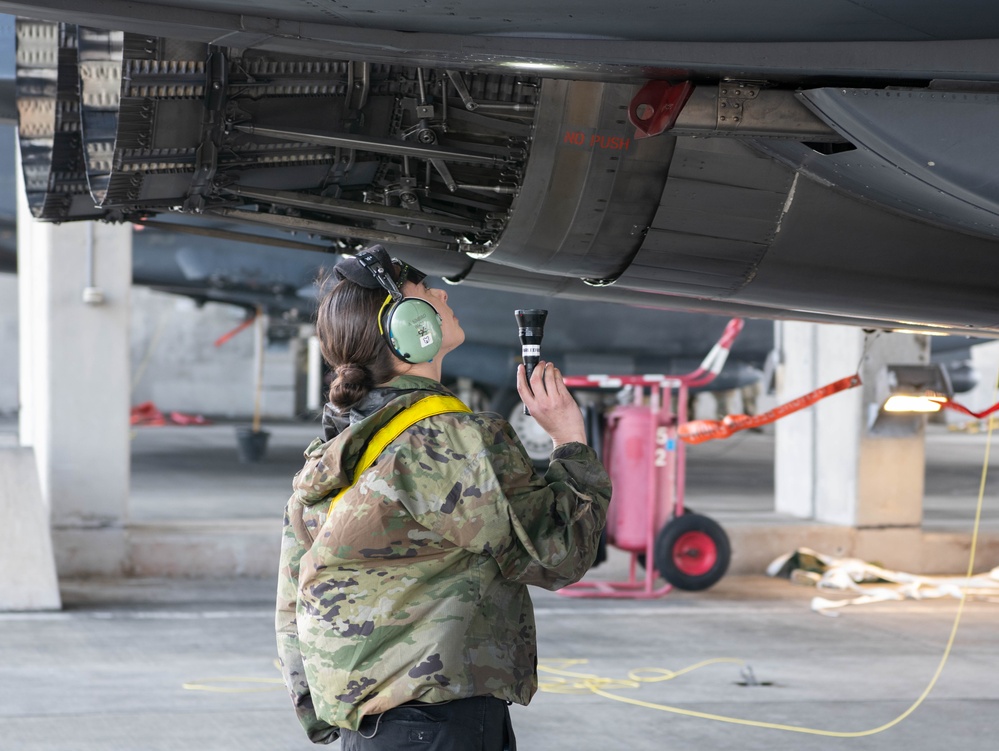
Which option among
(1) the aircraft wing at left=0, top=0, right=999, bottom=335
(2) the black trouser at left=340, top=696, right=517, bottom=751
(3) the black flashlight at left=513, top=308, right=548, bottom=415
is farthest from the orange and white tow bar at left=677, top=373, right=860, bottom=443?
(2) the black trouser at left=340, top=696, right=517, bottom=751

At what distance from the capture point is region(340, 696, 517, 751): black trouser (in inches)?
88.1

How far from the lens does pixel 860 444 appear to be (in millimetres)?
9742

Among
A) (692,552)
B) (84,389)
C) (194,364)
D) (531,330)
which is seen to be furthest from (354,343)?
(194,364)

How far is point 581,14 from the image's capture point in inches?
108

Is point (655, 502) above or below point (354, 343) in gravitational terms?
below

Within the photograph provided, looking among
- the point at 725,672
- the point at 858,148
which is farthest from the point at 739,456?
the point at 858,148

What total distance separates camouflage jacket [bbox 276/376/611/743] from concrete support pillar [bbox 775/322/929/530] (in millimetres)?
7785

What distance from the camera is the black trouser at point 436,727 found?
2238mm

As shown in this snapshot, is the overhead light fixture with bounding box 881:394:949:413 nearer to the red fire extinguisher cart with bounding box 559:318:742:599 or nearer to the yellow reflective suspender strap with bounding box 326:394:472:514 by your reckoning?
the red fire extinguisher cart with bounding box 559:318:742:599

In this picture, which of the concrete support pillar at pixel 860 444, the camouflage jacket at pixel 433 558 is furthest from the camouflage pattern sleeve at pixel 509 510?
the concrete support pillar at pixel 860 444

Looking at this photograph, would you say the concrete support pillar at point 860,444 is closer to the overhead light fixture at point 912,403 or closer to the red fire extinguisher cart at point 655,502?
the red fire extinguisher cart at point 655,502

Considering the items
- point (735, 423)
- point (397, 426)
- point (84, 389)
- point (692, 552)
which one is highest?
point (397, 426)

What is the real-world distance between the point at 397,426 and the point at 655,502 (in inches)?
259

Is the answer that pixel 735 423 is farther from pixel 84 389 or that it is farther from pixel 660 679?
pixel 84 389
